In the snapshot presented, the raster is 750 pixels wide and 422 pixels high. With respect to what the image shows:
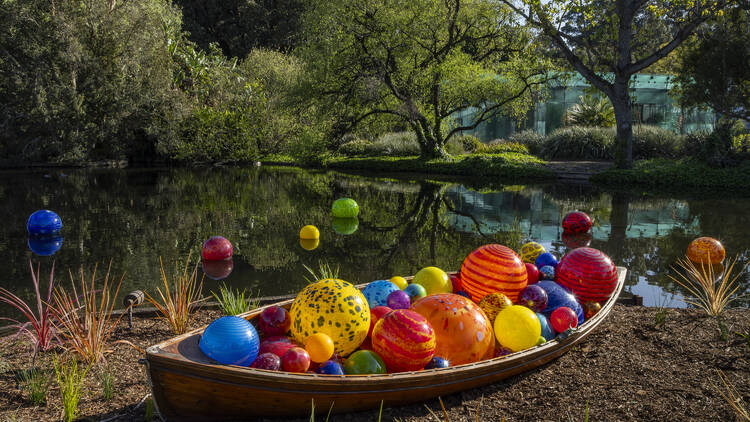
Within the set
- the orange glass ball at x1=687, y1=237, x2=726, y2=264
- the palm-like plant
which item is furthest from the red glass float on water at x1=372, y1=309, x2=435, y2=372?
the palm-like plant

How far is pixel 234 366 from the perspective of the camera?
3.13m

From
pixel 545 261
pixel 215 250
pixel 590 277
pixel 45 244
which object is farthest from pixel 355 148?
pixel 590 277

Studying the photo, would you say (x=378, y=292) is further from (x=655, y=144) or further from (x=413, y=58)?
(x=655, y=144)

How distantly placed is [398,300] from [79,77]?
28.7 meters

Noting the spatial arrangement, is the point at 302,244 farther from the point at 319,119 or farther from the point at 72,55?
the point at 72,55

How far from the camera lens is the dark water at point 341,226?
7.52m

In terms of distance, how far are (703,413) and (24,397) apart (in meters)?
4.86

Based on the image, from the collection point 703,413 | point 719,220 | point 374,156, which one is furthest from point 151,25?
point 703,413

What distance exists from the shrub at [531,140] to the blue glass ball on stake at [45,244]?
2402 centimetres

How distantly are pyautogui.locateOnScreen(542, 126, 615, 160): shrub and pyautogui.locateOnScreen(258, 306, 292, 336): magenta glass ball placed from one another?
25.0m

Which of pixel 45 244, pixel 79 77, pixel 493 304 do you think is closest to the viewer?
pixel 493 304

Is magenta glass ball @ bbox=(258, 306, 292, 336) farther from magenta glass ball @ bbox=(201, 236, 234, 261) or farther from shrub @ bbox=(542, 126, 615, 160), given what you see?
shrub @ bbox=(542, 126, 615, 160)

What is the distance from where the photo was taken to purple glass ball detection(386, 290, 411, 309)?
447 cm

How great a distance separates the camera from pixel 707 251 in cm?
756
